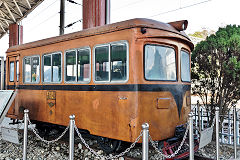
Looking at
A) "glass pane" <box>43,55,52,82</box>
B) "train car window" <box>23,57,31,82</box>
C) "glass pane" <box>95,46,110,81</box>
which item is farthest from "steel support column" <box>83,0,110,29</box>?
"glass pane" <box>95,46,110,81</box>

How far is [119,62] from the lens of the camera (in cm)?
479

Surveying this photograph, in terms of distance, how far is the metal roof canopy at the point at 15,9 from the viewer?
19.3 metres

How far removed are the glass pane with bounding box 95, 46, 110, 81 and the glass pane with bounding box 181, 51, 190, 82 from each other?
190 centimetres

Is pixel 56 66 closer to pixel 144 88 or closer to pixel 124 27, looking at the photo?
pixel 124 27

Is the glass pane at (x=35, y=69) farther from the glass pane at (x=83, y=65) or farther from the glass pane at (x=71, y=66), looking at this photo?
the glass pane at (x=83, y=65)

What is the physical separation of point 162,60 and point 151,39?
1.85ft

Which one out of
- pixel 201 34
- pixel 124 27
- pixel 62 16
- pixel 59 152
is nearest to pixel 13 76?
pixel 59 152

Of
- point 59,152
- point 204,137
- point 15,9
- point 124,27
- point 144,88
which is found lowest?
point 59,152

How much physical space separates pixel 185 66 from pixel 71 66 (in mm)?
2959

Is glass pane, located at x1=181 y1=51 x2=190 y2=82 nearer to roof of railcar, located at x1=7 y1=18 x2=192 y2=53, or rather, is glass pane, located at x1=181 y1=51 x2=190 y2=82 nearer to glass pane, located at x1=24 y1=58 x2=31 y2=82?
roof of railcar, located at x1=7 y1=18 x2=192 y2=53

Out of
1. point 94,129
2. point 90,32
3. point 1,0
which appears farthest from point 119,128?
point 1,0

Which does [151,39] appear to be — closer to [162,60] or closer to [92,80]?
[162,60]

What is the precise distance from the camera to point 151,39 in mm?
4703

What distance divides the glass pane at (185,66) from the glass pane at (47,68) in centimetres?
375
